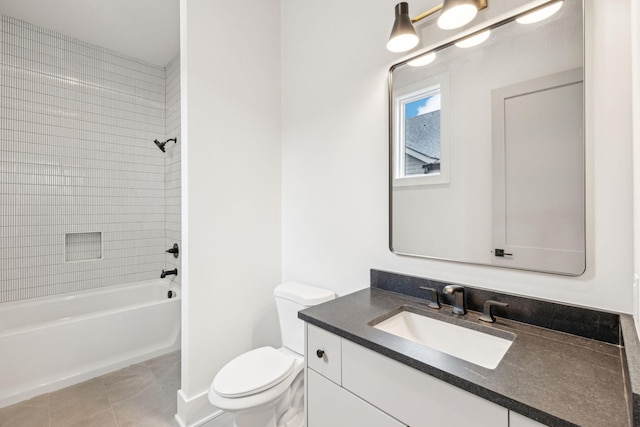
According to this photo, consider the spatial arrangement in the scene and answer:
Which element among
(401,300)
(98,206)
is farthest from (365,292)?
(98,206)

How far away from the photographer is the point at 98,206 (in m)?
2.78

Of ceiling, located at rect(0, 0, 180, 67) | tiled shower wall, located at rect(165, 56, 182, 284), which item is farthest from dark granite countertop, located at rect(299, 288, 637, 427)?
ceiling, located at rect(0, 0, 180, 67)

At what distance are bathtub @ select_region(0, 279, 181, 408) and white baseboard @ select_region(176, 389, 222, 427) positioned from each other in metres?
1.01

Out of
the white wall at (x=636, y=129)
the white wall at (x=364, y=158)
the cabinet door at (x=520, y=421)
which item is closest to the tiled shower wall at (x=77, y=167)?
the white wall at (x=364, y=158)

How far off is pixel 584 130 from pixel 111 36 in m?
3.63

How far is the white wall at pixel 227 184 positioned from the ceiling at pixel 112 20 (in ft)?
2.62

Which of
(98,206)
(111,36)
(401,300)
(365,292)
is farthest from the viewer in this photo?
(98,206)

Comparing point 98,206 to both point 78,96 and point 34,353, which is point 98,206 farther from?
point 34,353

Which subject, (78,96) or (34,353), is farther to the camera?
(78,96)

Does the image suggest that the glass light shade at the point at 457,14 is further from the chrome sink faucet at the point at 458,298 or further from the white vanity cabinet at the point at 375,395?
the white vanity cabinet at the point at 375,395

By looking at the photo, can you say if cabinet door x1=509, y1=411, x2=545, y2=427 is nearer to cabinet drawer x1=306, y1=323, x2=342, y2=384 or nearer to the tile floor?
cabinet drawer x1=306, y1=323, x2=342, y2=384

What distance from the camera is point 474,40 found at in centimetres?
122

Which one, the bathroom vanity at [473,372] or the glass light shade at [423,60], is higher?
the glass light shade at [423,60]

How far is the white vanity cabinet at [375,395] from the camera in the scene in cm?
75
